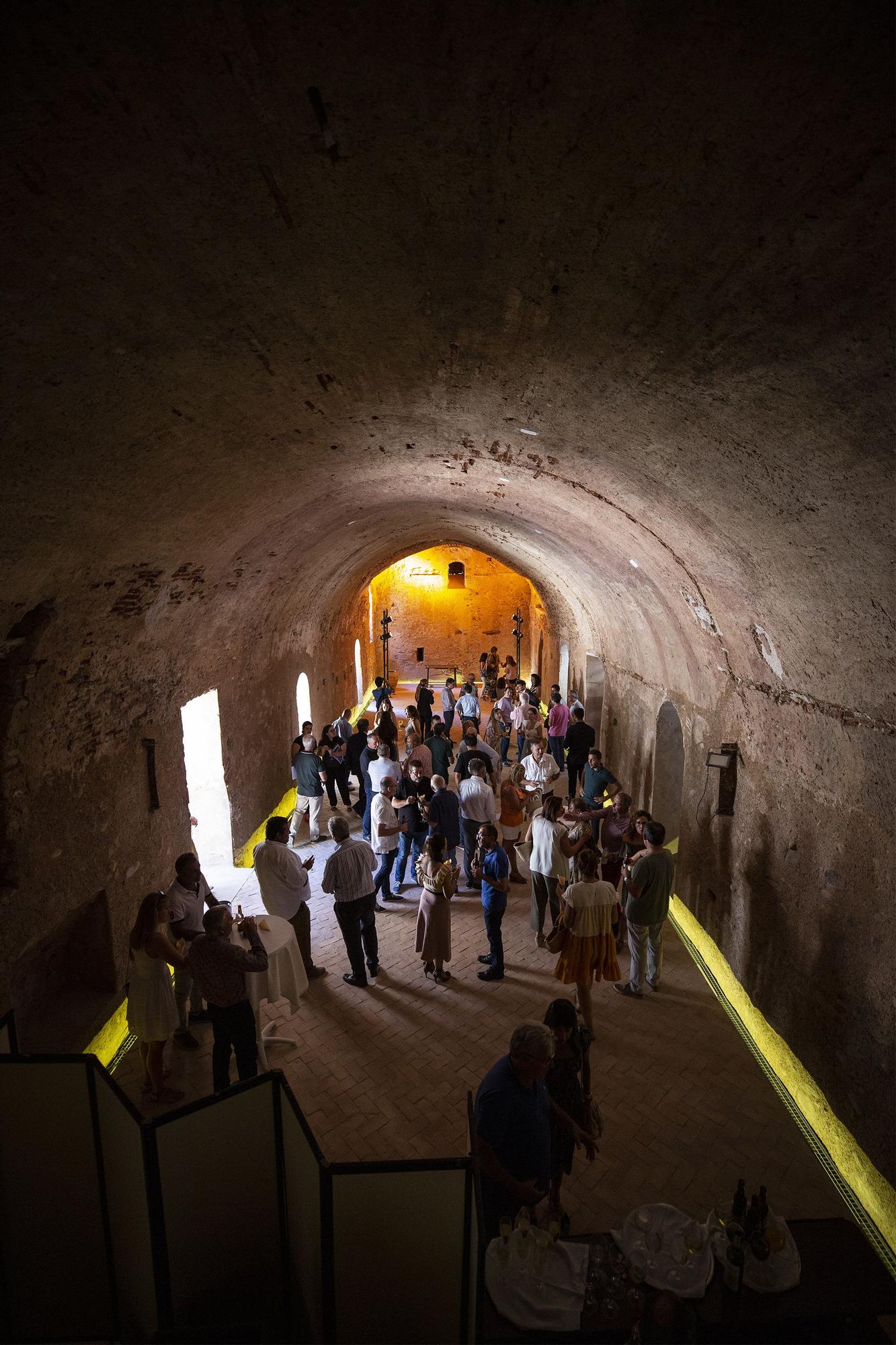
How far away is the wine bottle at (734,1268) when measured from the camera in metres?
3.06

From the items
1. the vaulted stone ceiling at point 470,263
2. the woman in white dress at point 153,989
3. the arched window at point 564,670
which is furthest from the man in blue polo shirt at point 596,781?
the arched window at point 564,670

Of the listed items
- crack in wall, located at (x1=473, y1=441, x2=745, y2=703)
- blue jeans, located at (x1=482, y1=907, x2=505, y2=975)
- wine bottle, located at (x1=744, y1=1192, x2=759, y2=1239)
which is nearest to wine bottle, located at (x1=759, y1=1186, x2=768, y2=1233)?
wine bottle, located at (x1=744, y1=1192, x2=759, y2=1239)

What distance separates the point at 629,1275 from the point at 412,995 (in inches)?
139

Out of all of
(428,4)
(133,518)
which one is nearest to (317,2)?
(428,4)

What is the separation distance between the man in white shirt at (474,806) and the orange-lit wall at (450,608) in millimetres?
19650

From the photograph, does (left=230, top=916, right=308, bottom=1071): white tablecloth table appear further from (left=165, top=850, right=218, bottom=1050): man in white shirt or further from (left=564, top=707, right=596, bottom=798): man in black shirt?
(left=564, top=707, right=596, bottom=798): man in black shirt

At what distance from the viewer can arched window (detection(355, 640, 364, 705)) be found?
19.6 metres

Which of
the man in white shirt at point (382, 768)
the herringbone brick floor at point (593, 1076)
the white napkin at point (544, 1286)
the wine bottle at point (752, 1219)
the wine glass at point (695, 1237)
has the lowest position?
the herringbone brick floor at point (593, 1076)

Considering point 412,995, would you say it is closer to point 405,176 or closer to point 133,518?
point 133,518

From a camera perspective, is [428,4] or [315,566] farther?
[315,566]

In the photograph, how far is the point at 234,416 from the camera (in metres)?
4.03

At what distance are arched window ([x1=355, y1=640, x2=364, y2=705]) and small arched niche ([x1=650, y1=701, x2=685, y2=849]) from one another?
11.3 metres

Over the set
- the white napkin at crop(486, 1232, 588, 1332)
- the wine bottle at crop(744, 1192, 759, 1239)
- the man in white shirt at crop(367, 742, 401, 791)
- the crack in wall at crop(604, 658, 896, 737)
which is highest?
the crack in wall at crop(604, 658, 896, 737)

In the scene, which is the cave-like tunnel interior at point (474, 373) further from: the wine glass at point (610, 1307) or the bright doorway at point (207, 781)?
the wine glass at point (610, 1307)
